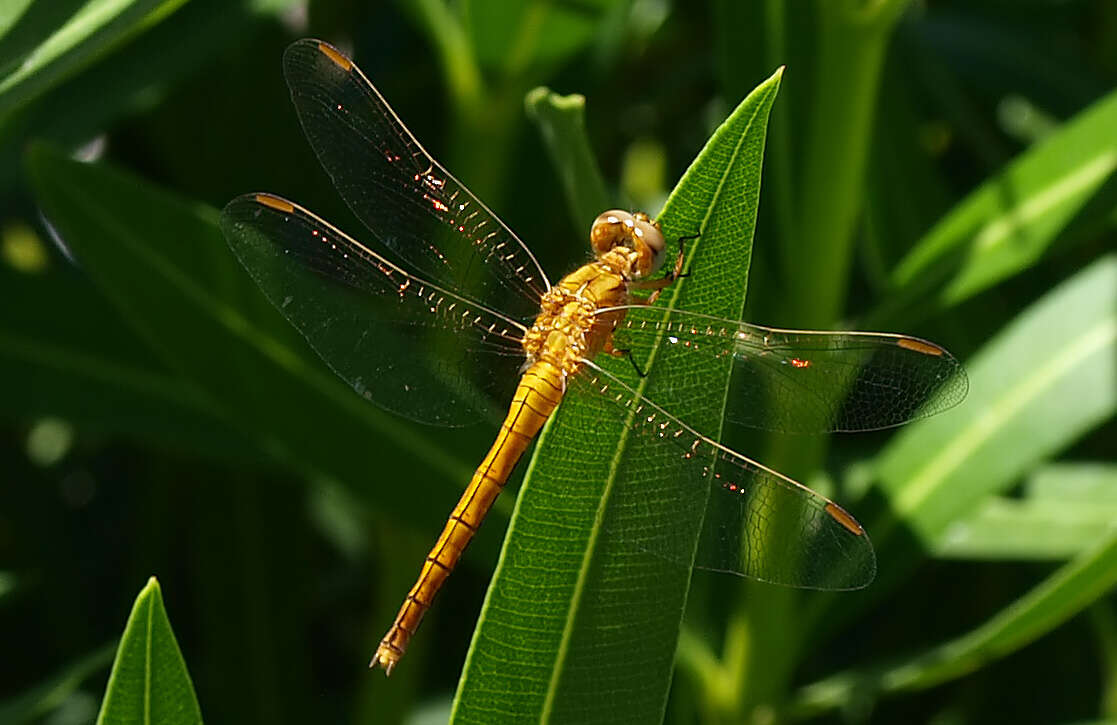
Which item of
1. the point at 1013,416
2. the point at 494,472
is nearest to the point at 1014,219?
the point at 1013,416

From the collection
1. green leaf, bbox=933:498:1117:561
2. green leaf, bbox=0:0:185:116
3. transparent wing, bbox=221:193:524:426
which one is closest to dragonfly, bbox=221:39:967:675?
transparent wing, bbox=221:193:524:426

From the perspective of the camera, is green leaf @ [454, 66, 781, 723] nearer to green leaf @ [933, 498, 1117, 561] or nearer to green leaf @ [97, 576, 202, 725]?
green leaf @ [97, 576, 202, 725]

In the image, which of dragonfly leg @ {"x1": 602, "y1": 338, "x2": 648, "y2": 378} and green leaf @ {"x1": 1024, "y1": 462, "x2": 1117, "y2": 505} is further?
green leaf @ {"x1": 1024, "y1": 462, "x2": 1117, "y2": 505}

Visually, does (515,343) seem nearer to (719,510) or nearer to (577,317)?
(577,317)

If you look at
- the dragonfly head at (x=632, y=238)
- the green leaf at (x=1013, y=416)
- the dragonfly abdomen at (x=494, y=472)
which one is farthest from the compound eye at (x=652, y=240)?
the green leaf at (x=1013, y=416)

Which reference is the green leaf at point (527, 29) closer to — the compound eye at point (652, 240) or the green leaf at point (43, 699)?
the compound eye at point (652, 240)

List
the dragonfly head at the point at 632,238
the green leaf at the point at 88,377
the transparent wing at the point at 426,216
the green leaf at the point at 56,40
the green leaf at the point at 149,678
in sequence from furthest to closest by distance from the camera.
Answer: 1. the green leaf at the point at 88,377
2. the transparent wing at the point at 426,216
3. the dragonfly head at the point at 632,238
4. the green leaf at the point at 56,40
5. the green leaf at the point at 149,678

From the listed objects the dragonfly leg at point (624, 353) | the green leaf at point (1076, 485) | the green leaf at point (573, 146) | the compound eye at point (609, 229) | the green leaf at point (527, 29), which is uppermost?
the green leaf at point (527, 29)
